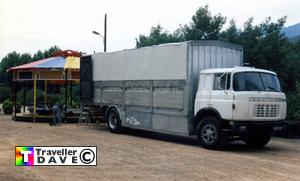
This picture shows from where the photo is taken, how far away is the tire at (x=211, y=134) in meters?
12.6

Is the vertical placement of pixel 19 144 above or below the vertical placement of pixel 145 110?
below

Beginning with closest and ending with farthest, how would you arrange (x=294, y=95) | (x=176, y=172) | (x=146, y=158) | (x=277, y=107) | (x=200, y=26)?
(x=176, y=172) < (x=146, y=158) < (x=277, y=107) < (x=294, y=95) < (x=200, y=26)

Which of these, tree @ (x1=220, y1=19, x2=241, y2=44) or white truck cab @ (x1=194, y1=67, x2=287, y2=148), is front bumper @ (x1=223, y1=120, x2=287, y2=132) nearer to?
white truck cab @ (x1=194, y1=67, x2=287, y2=148)

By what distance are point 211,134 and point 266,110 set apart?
6.09ft

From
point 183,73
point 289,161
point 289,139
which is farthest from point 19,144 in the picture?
point 289,139

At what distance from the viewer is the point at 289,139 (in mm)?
16484

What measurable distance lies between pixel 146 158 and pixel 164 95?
4050 mm

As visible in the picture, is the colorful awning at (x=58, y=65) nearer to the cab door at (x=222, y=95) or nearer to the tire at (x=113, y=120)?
the tire at (x=113, y=120)

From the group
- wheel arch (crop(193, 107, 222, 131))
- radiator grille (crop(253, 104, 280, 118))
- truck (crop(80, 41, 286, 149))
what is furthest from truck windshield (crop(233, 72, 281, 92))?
wheel arch (crop(193, 107, 222, 131))

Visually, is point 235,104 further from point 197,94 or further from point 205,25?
point 205,25

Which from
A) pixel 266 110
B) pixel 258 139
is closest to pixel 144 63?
pixel 258 139

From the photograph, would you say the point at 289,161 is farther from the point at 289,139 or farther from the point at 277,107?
the point at 289,139

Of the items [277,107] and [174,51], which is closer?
[277,107]

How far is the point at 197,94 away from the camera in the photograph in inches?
530
